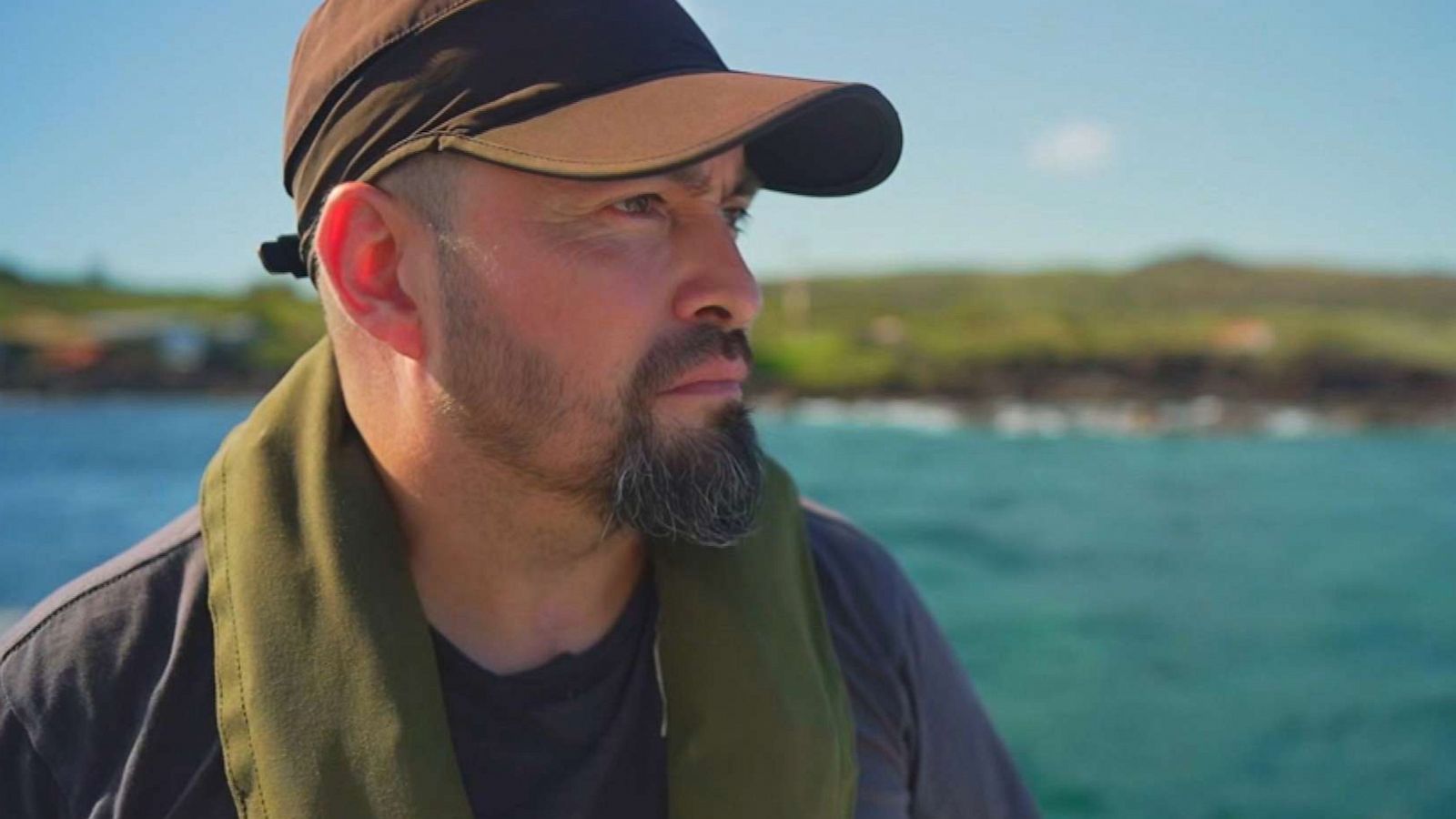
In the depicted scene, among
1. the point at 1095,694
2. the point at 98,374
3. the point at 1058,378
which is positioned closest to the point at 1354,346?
the point at 1058,378

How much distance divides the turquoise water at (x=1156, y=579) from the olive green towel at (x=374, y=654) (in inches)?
280

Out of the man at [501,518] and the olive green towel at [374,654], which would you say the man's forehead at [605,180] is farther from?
the olive green towel at [374,654]

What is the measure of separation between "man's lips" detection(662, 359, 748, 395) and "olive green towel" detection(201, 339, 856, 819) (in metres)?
0.24

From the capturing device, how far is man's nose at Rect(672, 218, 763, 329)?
4.61 ft

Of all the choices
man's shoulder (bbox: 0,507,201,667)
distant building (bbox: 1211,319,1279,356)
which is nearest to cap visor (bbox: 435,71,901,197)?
man's shoulder (bbox: 0,507,201,667)

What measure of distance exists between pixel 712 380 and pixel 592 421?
0.47ft

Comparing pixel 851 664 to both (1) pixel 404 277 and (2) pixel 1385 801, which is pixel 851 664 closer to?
(1) pixel 404 277

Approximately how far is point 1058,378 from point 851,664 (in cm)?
2736

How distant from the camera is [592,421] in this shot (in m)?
1.41

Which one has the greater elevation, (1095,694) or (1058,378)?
(1058,378)

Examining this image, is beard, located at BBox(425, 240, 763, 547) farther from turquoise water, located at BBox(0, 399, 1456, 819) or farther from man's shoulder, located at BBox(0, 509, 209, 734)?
turquoise water, located at BBox(0, 399, 1456, 819)

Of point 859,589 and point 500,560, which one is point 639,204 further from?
point 859,589

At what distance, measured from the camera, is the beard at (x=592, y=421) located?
1.41 m

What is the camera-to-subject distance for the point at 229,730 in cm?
129
